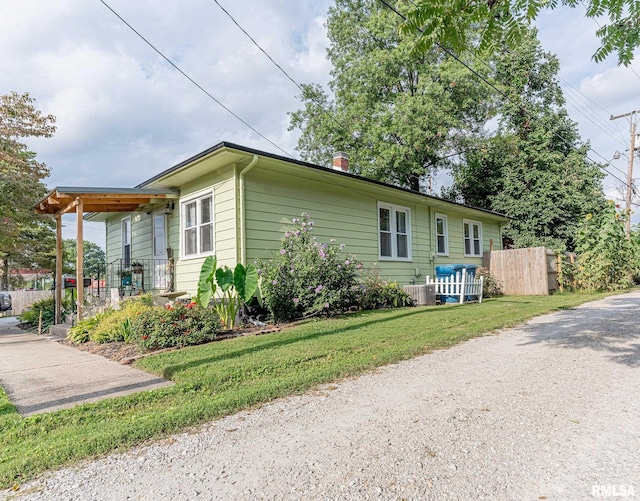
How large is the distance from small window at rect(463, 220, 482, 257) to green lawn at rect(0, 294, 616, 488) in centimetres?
874

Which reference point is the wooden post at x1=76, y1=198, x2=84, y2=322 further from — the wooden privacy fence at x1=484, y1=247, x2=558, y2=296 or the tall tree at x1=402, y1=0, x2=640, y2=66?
the wooden privacy fence at x1=484, y1=247, x2=558, y2=296

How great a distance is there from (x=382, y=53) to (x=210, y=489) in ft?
75.3

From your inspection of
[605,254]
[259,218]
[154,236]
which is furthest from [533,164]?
[154,236]

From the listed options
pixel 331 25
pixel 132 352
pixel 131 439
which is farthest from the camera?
pixel 331 25

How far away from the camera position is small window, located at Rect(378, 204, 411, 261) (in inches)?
489

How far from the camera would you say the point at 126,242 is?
13.1 metres

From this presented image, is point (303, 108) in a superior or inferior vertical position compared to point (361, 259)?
superior

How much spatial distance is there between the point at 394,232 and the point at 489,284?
16.2 ft

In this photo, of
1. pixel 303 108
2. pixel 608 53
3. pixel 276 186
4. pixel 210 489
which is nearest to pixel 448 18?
pixel 608 53

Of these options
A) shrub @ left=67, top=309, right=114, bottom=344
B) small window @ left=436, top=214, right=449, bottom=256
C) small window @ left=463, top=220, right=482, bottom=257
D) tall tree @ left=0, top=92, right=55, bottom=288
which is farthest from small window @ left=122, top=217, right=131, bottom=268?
small window @ left=463, top=220, right=482, bottom=257

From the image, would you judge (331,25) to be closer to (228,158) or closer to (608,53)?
(228,158)

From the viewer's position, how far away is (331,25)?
25109mm

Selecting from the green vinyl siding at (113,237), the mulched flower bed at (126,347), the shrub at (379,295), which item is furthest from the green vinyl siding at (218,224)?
the green vinyl siding at (113,237)

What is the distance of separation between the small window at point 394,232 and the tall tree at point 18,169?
10411mm
